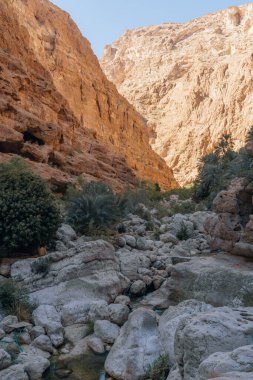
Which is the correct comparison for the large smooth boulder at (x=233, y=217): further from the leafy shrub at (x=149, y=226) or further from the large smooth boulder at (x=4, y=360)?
the large smooth boulder at (x=4, y=360)

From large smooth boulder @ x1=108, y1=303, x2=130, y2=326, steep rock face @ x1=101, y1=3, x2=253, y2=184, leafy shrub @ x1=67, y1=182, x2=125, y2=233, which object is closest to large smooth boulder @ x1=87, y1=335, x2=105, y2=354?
large smooth boulder @ x1=108, y1=303, x2=130, y2=326

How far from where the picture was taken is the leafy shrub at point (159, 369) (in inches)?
218

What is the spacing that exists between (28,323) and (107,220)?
6452mm

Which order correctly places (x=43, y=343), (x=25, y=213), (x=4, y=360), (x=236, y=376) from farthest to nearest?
(x=25, y=213) < (x=43, y=343) < (x=4, y=360) < (x=236, y=376)

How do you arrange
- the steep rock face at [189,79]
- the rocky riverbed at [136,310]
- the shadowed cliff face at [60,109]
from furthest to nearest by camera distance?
the steep rock face at [189,79] < the shadowed cliff face at [60,109] < the rocky riverbed at [136,310]

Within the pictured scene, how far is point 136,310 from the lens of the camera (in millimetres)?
7031

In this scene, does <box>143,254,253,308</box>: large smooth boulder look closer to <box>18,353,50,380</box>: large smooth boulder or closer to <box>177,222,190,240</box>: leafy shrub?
<box>18,353,50,380</box>: large smooth boulder

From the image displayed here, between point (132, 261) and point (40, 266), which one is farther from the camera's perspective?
point (132, 261)

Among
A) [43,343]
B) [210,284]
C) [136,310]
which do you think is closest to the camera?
[43,343]

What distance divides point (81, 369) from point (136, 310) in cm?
130

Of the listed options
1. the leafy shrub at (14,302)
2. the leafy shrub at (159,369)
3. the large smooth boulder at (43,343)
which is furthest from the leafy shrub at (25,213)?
the leafy shrub at (159,369)

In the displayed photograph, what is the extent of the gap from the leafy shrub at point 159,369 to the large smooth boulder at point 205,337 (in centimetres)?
71

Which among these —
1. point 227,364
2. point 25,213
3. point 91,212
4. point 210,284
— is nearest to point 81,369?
point 227,364

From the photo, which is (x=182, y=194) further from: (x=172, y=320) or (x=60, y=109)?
(x=172, y=320)
